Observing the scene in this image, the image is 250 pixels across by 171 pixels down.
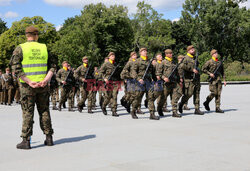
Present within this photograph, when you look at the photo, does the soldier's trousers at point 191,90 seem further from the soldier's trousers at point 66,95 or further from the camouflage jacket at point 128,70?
the soldier's trousers at point 66,95

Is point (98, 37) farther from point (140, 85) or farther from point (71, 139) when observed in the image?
point (71, 139)

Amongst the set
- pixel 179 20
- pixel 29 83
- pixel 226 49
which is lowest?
pixel 29 83

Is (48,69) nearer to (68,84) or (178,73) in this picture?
(178,73)

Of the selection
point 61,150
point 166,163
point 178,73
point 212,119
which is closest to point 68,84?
point 178,73

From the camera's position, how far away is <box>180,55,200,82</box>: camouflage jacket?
40.0 ft

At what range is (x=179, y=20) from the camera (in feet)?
235

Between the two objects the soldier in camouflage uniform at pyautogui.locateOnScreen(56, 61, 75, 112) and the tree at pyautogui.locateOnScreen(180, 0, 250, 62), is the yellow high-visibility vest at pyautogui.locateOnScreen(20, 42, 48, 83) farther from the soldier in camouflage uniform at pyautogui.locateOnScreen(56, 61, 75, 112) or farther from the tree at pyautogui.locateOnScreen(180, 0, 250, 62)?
the tree at pyautogui.locateOnScreen(180, 0, 250, 62)

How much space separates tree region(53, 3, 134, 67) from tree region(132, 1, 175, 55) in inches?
350

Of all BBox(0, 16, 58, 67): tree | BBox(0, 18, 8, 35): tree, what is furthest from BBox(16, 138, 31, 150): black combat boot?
BBox(0, 18, 8, 35): tree

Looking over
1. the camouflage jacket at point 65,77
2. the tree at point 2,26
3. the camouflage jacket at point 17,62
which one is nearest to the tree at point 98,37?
the tree at point 2,26

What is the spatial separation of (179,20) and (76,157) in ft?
222

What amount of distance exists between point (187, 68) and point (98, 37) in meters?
49.6

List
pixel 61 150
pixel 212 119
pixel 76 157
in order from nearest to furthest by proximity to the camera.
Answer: pixel 76 157 → pixel 61 150 → pixel 212 119

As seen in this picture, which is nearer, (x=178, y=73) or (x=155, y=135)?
(x=155, y=135)
